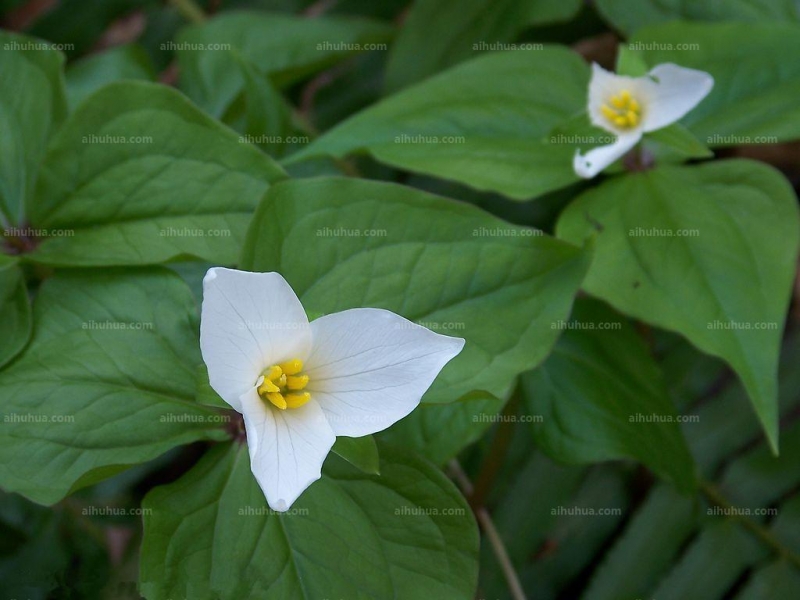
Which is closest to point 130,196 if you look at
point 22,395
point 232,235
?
point 232,235

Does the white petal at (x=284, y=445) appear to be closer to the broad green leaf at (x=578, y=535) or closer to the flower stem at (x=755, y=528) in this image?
the broad green leaf at (x=578, y=535)

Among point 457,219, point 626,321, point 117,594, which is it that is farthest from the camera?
point 626,321

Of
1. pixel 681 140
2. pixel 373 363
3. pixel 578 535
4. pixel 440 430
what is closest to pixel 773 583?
pixel 578 535

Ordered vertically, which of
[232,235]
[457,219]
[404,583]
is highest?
[457,219]

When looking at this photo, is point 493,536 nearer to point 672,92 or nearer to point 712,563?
point 712,563

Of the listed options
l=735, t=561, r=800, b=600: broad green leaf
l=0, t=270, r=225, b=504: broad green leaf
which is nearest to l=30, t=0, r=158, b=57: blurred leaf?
l=0, t=270, r=225, b=504: broad green leaf

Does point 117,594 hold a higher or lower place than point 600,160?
lower

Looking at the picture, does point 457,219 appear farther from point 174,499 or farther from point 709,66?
point 709,66
